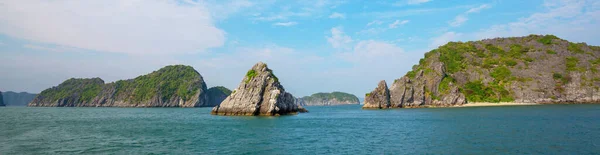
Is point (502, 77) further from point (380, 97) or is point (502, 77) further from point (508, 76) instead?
point (380, 97)

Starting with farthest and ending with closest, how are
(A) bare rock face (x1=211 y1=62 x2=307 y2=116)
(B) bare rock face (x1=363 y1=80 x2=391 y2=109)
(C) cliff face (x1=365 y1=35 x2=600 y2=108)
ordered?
(B) bare rock face (x1=363 y1=80 x2=391 y2=109) < (C) cliff face (x1=365 y1=35 x2=600 y2=108) < (A) bare rock face (x1=211 y1=62 x2=307 y2=116)

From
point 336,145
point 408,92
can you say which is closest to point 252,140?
point 336,145

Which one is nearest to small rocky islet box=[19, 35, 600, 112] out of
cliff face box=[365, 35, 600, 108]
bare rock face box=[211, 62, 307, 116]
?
cliff face box=[365, 35, 600, 108]

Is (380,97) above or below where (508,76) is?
below

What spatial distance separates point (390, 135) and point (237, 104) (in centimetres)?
4829

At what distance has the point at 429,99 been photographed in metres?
136

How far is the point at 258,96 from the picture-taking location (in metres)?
78.0

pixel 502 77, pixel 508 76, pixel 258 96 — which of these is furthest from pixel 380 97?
pixel 258 96

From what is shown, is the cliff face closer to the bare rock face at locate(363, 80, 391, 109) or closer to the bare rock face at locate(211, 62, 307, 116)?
the bare rock face at locate(363, 80, 391, 109)

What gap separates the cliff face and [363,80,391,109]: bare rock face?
380 cm

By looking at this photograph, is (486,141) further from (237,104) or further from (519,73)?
(519,73)

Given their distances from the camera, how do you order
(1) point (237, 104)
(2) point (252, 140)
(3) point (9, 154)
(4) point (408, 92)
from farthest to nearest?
(4) point (408, 92) < (1) point (237, 104) < (2) point (252, 140) < (3) point (9, 154)

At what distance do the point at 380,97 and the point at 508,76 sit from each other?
49960 mm

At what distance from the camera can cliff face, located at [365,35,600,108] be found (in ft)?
412
